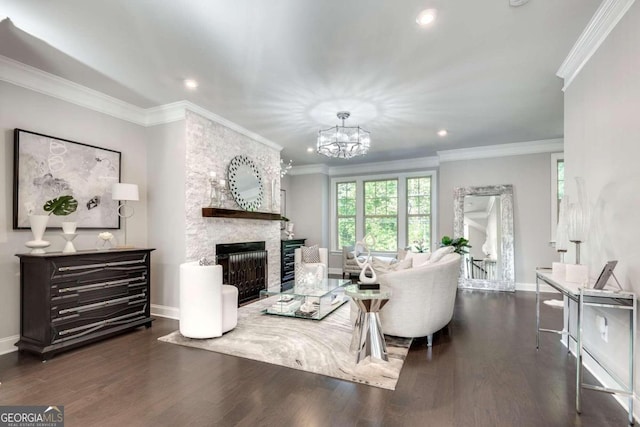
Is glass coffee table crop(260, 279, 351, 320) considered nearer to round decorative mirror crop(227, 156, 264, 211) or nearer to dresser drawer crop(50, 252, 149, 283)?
dresser drawer crop(50, 252, 149, 283)

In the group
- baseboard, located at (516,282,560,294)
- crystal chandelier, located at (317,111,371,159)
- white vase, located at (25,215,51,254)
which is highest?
crystal chandelier, located at (317,111,371,159)

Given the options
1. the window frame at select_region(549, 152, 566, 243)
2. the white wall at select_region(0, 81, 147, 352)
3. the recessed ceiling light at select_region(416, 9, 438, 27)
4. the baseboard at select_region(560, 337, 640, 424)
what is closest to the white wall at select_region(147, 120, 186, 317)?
the white wall at select_region(0, 81, 147, 352)

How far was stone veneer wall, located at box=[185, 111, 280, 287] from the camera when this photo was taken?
4.19 metres

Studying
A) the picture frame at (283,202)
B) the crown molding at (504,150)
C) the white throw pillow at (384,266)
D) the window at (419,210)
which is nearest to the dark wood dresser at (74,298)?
the white throw pillow at (384,266)

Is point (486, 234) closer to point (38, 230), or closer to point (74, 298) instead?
point (74, 298)

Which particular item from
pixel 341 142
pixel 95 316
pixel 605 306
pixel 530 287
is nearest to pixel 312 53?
pixel 341 142

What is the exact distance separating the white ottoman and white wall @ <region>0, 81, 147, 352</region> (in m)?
1.56

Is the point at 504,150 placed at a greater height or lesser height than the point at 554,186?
greater

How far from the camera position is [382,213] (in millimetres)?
7762

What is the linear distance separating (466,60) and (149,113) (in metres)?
4.14

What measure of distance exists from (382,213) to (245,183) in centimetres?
388

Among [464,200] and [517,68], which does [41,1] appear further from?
[464,200]

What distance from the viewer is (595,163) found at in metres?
2.60

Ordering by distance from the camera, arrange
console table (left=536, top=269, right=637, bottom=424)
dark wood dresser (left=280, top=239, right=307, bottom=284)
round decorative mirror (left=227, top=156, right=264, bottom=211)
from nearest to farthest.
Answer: console table (left=536, top=269, right=637, bottom=424) → round decorative mirror (left=227, top=156, right=264, bottom=211) → dark wood dresser (left=280, top=239, right=307, bottom=284)
